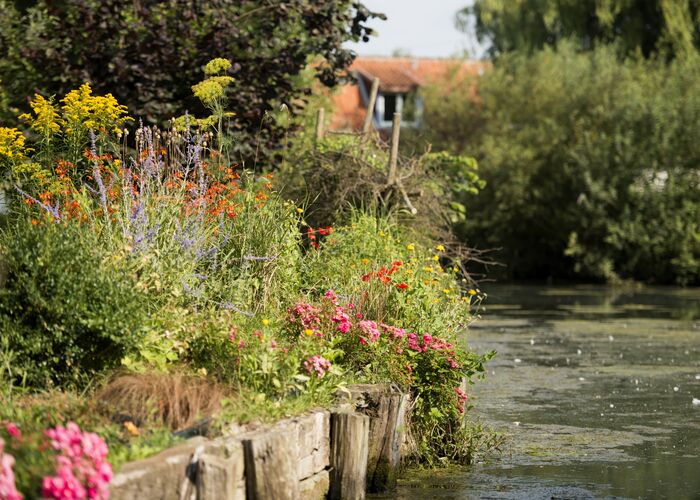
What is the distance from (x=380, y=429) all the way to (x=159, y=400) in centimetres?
198

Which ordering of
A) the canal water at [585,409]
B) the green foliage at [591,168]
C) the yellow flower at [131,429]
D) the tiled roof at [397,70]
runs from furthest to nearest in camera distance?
the tiled roof at [397,70] → the green foliage at [591,168] → the canal water at [585,409] → the yellow flower at [131,429]

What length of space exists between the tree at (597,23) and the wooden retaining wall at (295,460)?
32.9 m

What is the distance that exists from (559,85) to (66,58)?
27626mm

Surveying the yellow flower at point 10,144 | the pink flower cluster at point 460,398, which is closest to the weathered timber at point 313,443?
the pink flower cluster at point 460,398

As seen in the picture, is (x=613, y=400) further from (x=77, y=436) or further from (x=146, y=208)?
(x=77, y=436)

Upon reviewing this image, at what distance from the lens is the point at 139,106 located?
1483 centimetres

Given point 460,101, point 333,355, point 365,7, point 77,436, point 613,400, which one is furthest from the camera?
point 460,101

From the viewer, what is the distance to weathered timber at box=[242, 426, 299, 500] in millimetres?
6961

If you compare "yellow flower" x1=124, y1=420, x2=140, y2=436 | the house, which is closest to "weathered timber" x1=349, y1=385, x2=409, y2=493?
"yellow flower" x1=124, y1=420, x2=140, y2=436

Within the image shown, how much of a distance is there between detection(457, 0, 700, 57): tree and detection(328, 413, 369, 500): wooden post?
33.6m

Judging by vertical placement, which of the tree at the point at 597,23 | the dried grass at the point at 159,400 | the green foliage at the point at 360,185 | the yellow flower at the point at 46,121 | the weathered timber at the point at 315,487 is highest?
the tree at the point at 597,23

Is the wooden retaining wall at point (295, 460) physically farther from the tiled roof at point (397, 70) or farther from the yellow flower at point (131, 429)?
the tiled roof at point (397, 70)

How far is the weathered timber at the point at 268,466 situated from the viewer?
6.96m

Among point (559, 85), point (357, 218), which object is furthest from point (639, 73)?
point (357, 218)
